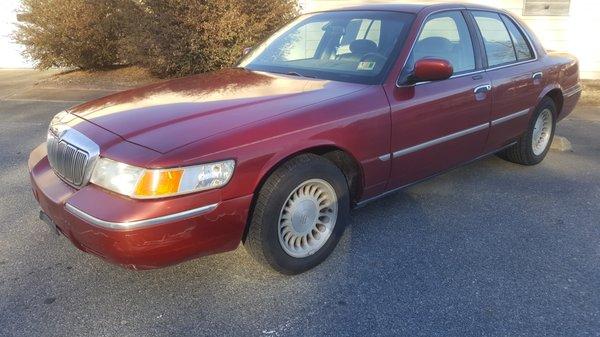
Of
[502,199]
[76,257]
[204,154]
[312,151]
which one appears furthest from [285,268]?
[502,199]

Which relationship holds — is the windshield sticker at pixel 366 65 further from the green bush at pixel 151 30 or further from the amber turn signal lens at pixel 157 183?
the green bush at pixel 151 30

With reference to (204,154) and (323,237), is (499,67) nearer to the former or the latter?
(323,237)

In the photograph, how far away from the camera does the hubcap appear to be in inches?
202

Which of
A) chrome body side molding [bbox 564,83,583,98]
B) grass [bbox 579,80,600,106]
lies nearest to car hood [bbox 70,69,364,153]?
chrome body side molding [bbox 564,83,583,98]

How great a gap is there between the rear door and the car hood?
60.5 inches

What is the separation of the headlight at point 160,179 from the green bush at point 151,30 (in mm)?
6043

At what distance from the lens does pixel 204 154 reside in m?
2.60

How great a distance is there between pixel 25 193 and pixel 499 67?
4.20 metres

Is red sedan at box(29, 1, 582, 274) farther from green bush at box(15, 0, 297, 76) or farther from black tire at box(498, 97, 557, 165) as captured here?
green bush at box(15, 0, 297, 76)

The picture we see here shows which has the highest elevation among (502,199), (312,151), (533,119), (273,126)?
(273,126)

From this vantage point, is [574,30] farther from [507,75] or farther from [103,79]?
[103,79]

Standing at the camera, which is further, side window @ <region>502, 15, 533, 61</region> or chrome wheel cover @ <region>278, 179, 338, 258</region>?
side window @ <region>502, 15, 533, 61</region>

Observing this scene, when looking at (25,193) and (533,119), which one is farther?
(533,119)

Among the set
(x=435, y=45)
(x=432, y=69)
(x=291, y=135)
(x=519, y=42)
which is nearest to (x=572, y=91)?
(x=519, y=42)
